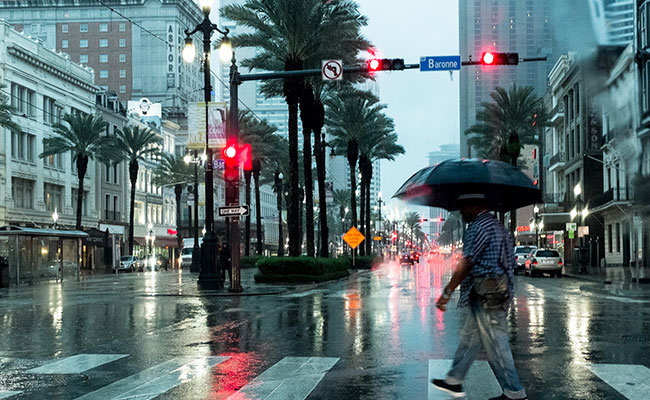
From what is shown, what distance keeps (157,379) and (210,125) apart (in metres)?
20.0

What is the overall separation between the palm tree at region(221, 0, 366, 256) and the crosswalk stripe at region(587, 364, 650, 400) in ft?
79.5

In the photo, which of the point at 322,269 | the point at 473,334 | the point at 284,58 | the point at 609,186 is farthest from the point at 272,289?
the point at 609,186

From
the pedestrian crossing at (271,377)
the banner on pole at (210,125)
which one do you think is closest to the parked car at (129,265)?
the banner on pole at (210,125)

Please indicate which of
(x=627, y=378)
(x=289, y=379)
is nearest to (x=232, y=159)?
(x=289, y=379)

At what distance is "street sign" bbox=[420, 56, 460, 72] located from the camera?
68.4 feet

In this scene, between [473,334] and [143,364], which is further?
[143,364]

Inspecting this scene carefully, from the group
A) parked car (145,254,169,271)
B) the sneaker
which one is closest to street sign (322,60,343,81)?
the sneaker

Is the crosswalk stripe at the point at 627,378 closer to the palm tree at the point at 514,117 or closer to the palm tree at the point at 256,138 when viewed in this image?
the palm tree at the point at 514,117

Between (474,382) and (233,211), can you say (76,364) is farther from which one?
(233,211)

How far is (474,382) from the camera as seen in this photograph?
8109 mm

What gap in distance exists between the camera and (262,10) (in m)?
33.7

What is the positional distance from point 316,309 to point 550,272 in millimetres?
25949

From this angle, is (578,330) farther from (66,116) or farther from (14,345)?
(66,116)

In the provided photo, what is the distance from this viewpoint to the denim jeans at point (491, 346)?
670 centimetres
